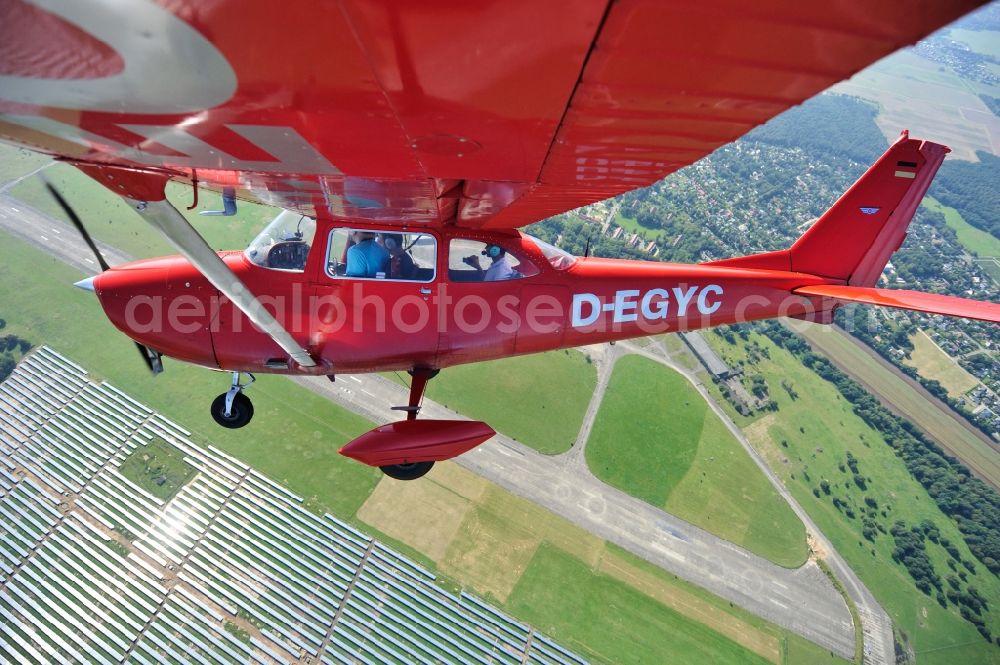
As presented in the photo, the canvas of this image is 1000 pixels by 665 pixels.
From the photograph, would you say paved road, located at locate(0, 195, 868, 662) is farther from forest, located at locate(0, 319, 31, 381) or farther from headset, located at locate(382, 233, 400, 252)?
headset, located at locate(382, 233, 400, 252)

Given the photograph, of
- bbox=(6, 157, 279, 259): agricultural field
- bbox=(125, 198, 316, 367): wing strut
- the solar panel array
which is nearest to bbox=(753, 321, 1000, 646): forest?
the solar panel array

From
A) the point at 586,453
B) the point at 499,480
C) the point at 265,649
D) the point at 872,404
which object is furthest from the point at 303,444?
the point at 872,404

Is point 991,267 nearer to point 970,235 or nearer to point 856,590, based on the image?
point 970,235

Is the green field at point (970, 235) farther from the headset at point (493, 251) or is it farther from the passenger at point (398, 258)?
the passenger at point (398, 258)

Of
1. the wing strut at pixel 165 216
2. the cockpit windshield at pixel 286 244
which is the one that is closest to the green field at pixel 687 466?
the cockpit windshield at pixel 286 244

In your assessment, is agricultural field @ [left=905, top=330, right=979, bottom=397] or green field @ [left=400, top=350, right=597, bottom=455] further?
agricultural field @ [left=905, top=330, right=979, bottom=397]

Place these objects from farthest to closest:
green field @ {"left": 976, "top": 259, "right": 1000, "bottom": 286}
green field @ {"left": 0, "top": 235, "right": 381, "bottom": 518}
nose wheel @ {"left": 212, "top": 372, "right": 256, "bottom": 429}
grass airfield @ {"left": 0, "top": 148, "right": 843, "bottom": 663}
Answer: green field @ {"left": 976, "top": 259, "right": 1000, "bottom": 286} < green field @ {"left": 0, "top": 235, "right": 381, "bottom": 518} < grass airfield @ {"left": 0, "top": 148, "right": 843, "bottom": 663} < nose wheel @ {"left": 212, "top": 372, "right": 256, "bottom": 429}
